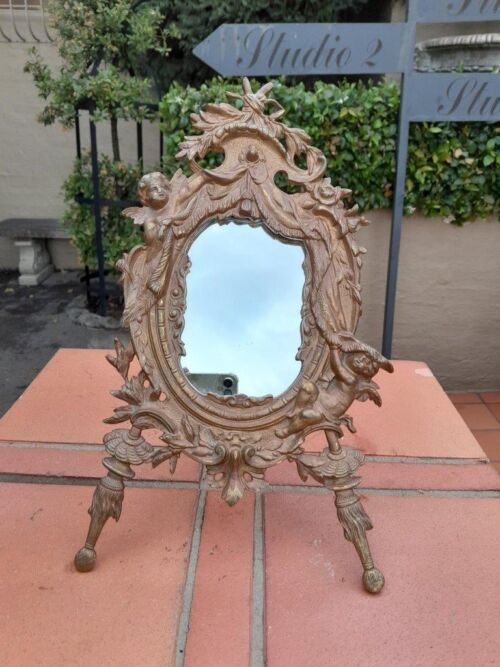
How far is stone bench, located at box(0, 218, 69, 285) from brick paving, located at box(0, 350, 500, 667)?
3.01 m

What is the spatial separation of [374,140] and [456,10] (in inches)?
21.5

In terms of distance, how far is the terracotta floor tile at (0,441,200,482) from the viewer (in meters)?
1.48

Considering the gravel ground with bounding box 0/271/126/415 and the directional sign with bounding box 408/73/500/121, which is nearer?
the directional sign with bounding box 408/73/500/121

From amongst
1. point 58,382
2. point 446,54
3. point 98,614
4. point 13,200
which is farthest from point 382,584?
point 13,200

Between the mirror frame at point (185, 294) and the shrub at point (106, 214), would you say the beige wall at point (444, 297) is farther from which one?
the mirror frame at point (185, 294)

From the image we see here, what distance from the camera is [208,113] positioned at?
1164 mm

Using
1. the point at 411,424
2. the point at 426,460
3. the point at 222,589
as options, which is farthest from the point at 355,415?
the point at 222,589

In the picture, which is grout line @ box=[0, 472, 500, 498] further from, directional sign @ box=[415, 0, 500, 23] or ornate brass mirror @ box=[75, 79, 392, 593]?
directional sign @ box=[415, 0, 500, 23]

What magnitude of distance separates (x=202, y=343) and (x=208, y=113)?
18.3 inches

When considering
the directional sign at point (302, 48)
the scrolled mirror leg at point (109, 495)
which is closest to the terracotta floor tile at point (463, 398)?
the directional sign at point (302, 48)

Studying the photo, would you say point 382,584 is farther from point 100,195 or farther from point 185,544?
point 100,195

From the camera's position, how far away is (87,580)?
1.13 metres

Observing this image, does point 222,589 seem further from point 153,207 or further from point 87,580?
point 153,207

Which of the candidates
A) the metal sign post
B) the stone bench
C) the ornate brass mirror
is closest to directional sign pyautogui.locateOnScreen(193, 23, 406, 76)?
the metal sign post
